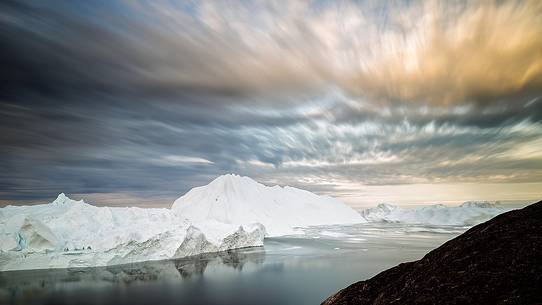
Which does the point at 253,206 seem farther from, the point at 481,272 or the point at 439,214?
the point at 481,272

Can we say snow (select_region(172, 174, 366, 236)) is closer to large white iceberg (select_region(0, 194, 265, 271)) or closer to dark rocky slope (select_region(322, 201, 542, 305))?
large white iceberg (select_region(0, 194, 265, 271))

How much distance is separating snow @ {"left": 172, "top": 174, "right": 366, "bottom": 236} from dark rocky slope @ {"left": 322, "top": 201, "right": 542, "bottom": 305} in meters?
72.6

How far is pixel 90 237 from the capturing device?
39438mm

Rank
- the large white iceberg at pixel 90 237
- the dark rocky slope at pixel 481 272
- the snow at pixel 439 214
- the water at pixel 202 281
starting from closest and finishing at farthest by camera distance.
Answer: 1. the dark rocky slope at pixel 481 272
2. the water at pixel 202 281
3. the large white iceberg at pixel 90 237
4. the snow at pixel 439 214

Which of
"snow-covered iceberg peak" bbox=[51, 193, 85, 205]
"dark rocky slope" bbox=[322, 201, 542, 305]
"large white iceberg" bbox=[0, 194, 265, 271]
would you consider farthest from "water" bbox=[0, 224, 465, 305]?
"dark rocky slope" bbox=[322, 201, 542, 305]

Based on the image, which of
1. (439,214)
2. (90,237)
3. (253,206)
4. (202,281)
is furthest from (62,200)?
(439,214)

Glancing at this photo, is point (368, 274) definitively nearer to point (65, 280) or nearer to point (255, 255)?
point (255, 255)

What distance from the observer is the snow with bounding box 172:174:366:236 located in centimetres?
9238

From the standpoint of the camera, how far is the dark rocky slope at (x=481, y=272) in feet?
17.0

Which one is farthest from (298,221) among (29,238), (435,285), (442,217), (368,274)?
(435,285)

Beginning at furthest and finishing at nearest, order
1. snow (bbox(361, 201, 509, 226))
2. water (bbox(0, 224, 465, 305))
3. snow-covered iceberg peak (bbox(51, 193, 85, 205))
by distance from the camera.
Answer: snow (bbox(361, 201, 509, 226)) → snow-covered iceberg peak (bbox(51, 193, 85, 205)) → water (bbox(0, 224, 465, 305))

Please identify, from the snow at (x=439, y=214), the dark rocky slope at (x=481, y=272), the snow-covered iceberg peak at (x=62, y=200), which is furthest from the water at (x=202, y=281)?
the snow at (x=439, y=214)

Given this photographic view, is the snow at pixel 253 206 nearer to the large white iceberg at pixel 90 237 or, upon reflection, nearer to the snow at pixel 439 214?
the snow at pixel 439 214

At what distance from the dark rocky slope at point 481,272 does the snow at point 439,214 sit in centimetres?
10857
